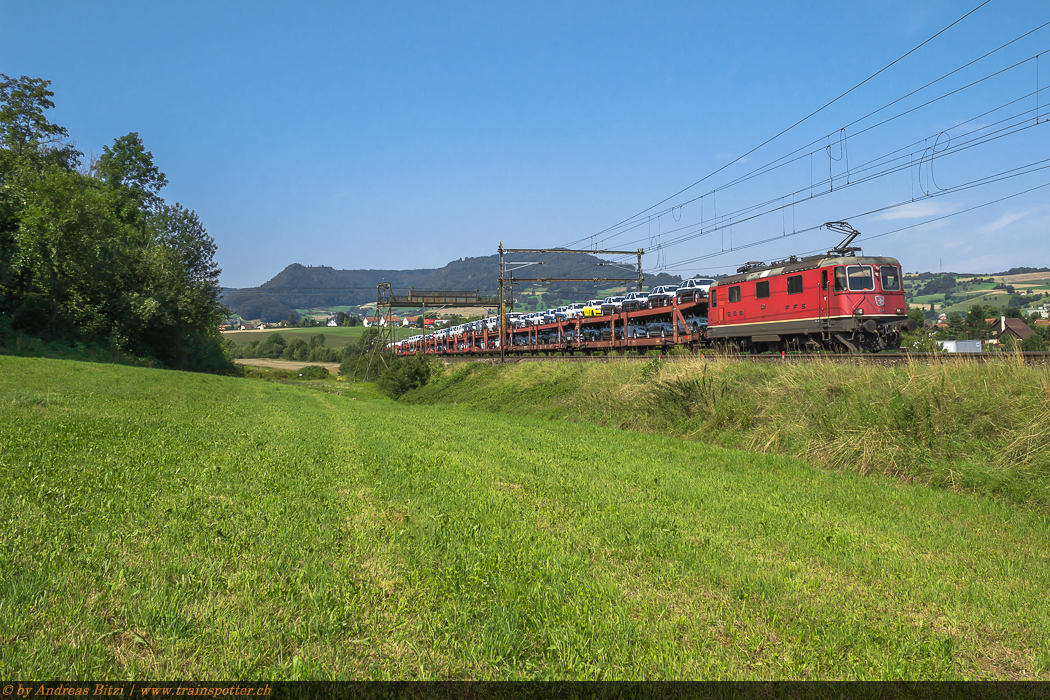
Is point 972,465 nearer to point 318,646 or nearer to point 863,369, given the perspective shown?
point 863,369

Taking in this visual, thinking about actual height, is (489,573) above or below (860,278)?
below

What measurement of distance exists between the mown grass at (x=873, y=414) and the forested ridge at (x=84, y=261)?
34340 mm

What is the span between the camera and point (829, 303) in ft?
74.3

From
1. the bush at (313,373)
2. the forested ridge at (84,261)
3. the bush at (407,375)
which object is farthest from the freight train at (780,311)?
the bush at (313,373)

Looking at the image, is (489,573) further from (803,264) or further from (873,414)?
(803,264)

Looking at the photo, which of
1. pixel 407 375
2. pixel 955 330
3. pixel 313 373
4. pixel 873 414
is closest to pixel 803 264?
pixel 873 414

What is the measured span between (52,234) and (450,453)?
35.7 metres

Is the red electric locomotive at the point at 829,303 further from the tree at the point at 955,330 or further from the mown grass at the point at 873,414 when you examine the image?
the tree at the point at 955,330

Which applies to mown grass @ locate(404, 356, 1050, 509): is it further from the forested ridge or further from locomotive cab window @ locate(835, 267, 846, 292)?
the forested ridge

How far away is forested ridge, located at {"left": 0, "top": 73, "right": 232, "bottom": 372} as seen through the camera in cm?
3412

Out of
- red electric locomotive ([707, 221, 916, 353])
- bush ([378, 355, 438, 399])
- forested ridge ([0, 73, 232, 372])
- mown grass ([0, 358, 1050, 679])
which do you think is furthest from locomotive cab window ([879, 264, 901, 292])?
forested ridge ([0, 73, 232, 372])

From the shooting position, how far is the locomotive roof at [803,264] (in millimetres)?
22609

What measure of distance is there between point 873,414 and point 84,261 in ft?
135

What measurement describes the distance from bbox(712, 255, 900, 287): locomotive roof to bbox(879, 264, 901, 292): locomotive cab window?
0.88ft
